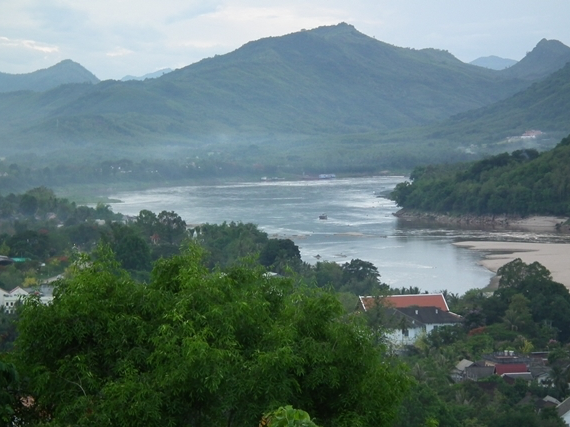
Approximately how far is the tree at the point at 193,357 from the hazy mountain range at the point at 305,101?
288ft

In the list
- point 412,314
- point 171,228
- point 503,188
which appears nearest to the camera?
point 412,314

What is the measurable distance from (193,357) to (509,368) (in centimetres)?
1064

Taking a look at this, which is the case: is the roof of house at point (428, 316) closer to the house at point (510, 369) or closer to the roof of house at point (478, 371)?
the roof of house at point (478, 371)

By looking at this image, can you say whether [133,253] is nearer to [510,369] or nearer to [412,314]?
[412,314]

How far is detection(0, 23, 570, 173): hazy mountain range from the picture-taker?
110 meters

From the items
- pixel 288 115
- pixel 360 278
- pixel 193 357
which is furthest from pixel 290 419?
pixel 288 115

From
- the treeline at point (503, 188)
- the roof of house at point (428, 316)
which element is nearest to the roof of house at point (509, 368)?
the roof of house at point (428, 316)

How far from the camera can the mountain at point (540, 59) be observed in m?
175

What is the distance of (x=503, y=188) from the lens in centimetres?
4588

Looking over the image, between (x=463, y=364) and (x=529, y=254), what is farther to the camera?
(x=529, y=254)

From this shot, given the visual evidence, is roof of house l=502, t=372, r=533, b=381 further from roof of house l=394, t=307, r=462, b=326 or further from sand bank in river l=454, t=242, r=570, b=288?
sand bank in river l=454, t=242, r=570, b=288

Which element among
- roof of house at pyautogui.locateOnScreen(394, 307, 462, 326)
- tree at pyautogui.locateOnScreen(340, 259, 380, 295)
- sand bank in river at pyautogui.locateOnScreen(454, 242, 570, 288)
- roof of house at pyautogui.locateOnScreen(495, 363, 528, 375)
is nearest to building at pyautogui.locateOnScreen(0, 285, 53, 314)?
roof of house at pyautogui.locateOnScreen(394, 307, 462, 326)

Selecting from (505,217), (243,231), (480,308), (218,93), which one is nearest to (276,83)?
(218,93)

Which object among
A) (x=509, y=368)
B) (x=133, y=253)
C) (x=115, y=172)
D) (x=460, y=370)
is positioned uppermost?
(x=115, y=172)
